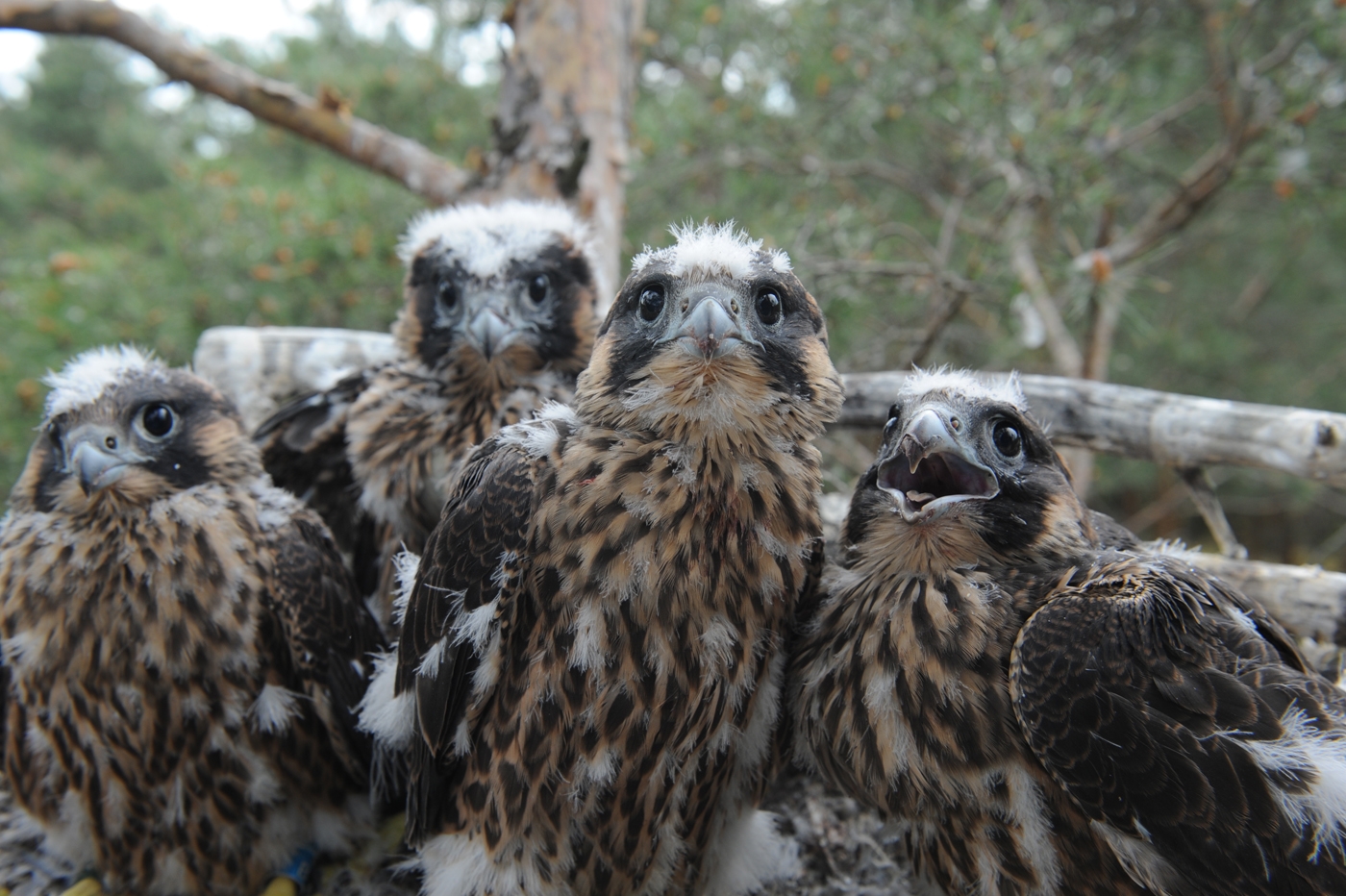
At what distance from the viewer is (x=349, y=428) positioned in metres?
2.68

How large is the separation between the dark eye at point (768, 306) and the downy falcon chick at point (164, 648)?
1.43m

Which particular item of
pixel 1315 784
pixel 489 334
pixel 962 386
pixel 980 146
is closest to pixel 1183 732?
pixel 1315 784

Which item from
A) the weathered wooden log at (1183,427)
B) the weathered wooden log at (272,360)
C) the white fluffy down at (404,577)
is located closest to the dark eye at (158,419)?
the white fluffy down at (404,577)

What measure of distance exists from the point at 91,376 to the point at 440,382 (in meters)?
0.96

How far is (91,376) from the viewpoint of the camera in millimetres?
2219

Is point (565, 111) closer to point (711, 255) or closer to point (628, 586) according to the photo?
point (711, 255)

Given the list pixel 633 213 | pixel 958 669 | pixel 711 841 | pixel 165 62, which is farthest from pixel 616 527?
pixel 633 213

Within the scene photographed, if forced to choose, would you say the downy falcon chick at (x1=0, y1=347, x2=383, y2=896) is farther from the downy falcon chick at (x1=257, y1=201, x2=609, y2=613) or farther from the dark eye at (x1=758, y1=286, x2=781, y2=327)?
the dark eye at (x1=758, y1=286, x2=781, y2=327)

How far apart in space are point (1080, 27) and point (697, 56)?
2809mm

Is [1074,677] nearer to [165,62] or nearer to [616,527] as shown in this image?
[616,527]

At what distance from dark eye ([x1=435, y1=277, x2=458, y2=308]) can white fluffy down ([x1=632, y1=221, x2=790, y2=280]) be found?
35.1 inches

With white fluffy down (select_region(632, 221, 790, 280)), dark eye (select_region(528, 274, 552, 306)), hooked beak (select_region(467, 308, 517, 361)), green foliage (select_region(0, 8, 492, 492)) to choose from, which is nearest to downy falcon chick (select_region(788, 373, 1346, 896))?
white fluffy down (select_region(632, 221, 790, 280))

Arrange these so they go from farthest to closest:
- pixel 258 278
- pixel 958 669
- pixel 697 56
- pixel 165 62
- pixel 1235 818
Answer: pixel 697 56 → pixel 258 278 → pixel 165 62 → pixel 958 669 → pixel 1235 818

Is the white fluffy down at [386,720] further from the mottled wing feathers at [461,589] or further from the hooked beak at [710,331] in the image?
the hooked beak at [710,331]
